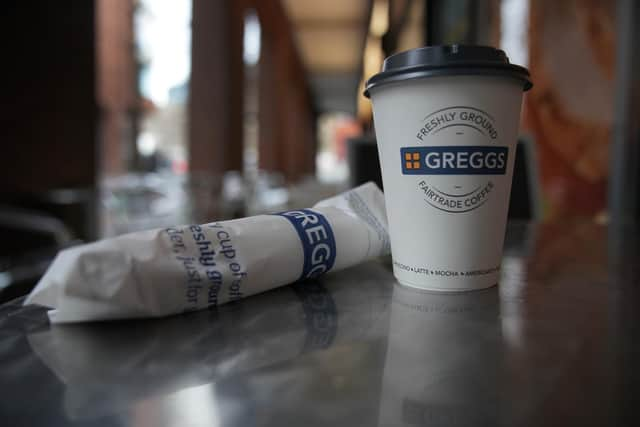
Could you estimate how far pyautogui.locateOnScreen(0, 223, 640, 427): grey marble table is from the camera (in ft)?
0.75

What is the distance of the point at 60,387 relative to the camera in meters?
0.26

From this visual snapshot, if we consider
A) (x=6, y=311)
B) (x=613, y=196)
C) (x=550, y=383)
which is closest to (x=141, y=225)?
(x=613, y=196)

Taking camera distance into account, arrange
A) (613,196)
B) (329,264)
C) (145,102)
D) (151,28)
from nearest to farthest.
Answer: (329,264) → (613,196) → (151,28) → (145,102)

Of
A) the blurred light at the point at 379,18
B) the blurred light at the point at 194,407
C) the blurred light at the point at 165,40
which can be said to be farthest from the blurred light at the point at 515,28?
the blurred light at the point at 165,40

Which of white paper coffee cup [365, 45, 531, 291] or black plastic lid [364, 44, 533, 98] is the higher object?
black plastic lid [364, 44, 533, 98]

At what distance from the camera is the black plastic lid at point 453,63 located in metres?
0.41

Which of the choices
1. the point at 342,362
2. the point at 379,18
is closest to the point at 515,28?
the point at 342,362

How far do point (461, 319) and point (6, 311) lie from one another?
0.38 m

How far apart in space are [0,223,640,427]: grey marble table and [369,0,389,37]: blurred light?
21.4ft

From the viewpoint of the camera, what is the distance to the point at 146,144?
953 cm

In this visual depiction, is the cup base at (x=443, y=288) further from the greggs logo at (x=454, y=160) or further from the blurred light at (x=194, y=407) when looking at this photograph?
the blurred light at (x=194, y=407)

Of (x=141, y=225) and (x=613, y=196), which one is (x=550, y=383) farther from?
(x=141, y=225)

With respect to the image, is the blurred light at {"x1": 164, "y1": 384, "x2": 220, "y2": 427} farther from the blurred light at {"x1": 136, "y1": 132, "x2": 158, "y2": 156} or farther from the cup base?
the blurred light at {"x1": 136, "y1": 132, "x2": 158, "y2": 156}

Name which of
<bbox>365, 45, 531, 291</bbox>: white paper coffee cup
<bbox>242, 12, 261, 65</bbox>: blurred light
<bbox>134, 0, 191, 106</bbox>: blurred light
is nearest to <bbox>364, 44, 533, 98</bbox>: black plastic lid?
<bbox>365, 45, 531, 291</bbox>: white paper coffee cup
